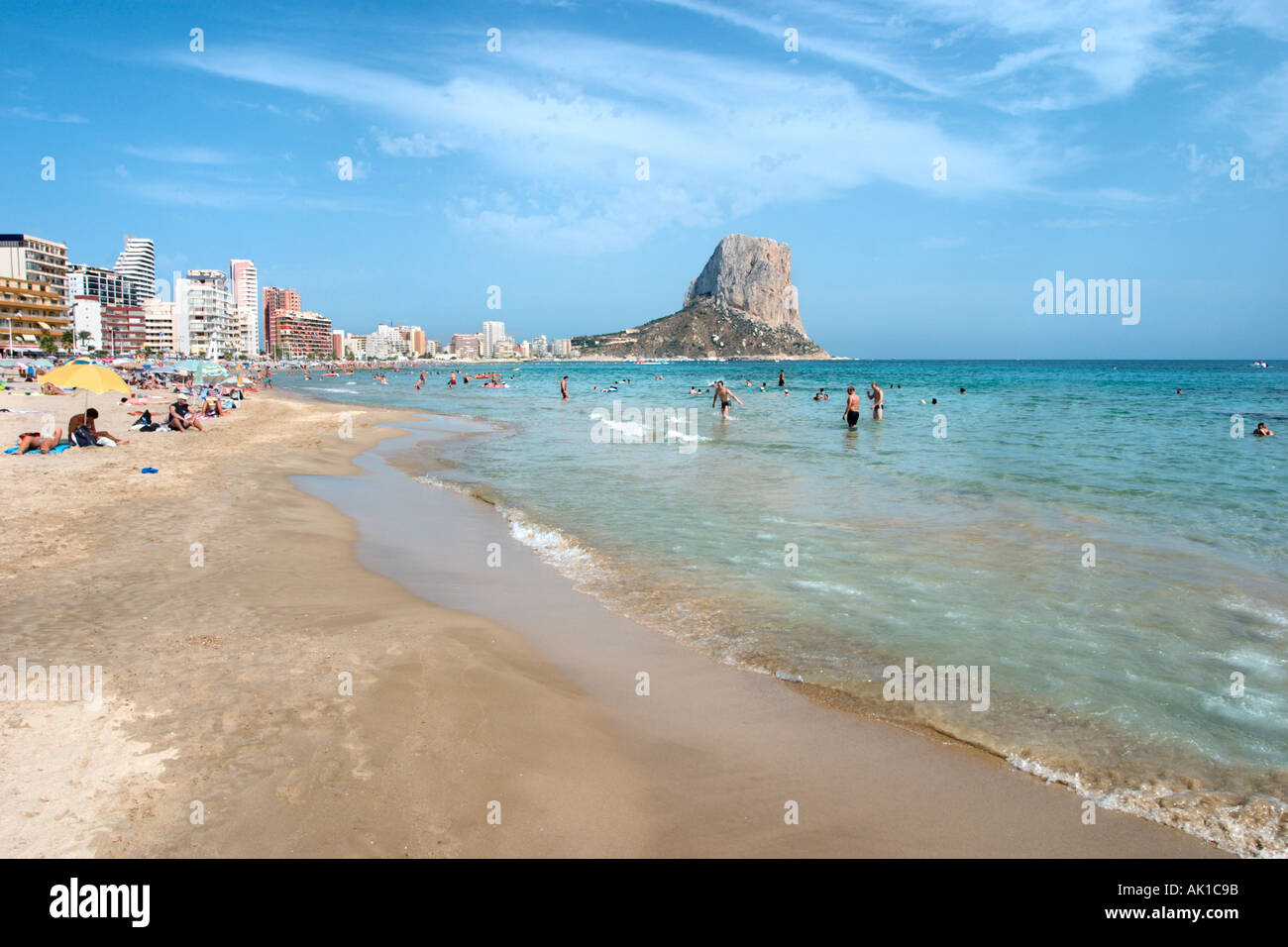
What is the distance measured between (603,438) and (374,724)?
21373 millimetres

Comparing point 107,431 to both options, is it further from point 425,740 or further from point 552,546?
point 425,740

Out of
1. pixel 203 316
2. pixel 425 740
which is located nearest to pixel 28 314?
pixel 203 316

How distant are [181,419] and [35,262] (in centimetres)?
10932

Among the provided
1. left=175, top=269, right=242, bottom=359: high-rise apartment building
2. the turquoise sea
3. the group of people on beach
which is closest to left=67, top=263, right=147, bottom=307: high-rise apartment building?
left=175, top=269, right=242, bottom=359: high-rise apartment building

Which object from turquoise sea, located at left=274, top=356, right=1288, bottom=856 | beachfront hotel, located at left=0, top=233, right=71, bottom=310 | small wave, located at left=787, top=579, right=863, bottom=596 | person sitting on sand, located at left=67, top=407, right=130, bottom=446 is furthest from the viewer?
beachfront hotel, located at left=0, top=233, right=71, bottom=310

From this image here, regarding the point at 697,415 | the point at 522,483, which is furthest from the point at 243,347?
the point at 522,483

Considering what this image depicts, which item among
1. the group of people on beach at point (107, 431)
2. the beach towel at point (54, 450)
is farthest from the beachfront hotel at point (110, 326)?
the beach towel at point (54, 450)

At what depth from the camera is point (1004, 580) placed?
832 cm

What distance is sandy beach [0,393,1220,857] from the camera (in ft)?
11.9

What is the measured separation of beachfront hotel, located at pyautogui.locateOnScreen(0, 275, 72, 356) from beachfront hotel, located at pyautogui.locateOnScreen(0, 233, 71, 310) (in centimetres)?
181

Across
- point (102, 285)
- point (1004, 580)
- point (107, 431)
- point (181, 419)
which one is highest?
point (102, 285)

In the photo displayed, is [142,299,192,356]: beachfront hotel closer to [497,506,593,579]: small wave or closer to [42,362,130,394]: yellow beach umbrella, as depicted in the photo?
[42,362,130,394]: yellow beach umbrella

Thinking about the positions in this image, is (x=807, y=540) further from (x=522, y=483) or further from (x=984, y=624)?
(x=522, y=483)

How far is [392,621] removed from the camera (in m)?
6.78
